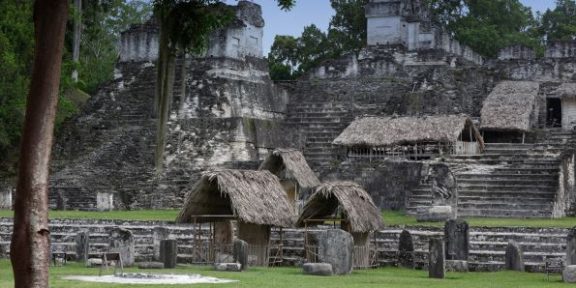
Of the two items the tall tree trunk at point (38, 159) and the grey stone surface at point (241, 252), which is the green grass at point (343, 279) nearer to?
the grey stone surface at point (241, 252)

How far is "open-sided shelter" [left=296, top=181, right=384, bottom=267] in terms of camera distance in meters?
18.3

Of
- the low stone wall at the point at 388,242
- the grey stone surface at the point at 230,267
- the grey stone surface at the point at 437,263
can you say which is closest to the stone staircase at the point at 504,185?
the low stone wall at the point at 388,242

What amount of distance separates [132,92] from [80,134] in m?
2.29

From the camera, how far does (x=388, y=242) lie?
65.4 ft

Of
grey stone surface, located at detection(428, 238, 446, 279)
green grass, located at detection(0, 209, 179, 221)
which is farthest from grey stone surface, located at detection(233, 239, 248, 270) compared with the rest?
green grass, located at detection(0, 209, 179, 221)

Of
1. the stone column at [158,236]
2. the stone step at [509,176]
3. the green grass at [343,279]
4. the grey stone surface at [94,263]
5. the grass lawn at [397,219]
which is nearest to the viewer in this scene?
the green grass at [343,279]

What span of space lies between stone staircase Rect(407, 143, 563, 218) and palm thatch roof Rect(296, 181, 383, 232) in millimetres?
7093

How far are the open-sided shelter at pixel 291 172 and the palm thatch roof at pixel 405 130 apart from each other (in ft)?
18.4

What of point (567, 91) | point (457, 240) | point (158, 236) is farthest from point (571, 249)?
point (567, 91)

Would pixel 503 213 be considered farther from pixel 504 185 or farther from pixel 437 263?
pixel 437 263

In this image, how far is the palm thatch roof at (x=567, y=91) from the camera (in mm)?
32781

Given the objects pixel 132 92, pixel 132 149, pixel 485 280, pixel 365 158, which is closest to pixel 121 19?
pixel 132 92

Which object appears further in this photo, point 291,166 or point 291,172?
point 291,166

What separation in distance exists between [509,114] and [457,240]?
46.2 ft
